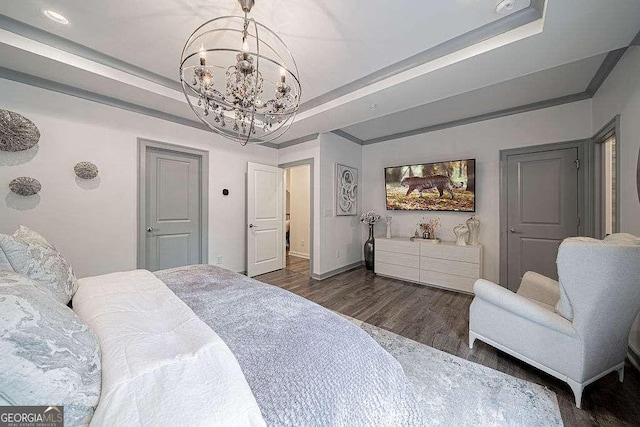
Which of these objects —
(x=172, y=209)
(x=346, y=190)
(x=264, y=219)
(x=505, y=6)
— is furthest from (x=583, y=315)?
(x=172, y=209)

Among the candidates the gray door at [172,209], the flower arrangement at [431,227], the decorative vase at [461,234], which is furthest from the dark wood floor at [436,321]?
the gray door at [172,209]

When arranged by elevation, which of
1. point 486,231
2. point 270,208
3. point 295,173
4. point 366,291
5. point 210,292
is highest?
point 295,173

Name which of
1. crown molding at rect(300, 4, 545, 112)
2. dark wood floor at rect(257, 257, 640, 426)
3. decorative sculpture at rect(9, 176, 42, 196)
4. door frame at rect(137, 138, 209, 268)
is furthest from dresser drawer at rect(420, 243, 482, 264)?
decorative sculpture at rect(9, 176, 42, 196)

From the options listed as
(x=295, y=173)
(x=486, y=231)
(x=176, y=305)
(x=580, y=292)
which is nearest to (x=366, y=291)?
(x=486, y=231)

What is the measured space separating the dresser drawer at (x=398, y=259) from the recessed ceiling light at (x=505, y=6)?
117 inches

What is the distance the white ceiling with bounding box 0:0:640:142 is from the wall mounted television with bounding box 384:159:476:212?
114 cm

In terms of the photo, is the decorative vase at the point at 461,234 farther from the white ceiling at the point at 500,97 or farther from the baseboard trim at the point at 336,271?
the baseboard trim at the point at 336,271

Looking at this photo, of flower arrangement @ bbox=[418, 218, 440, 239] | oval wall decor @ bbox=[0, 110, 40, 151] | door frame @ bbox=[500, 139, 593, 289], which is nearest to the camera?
oval wall decor @ bbox=[0, 110, 40, 151]

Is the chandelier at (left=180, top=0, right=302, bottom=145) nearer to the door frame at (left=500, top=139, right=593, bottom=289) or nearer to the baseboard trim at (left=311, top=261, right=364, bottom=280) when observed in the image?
the baseboard trim at (left=311, top=261, right=364, bottom=280)

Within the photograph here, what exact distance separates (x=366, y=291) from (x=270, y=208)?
2.20 m

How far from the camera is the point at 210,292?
1423mm

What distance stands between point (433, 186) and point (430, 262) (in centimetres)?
123

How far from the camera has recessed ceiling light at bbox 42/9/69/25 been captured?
169 centimetres

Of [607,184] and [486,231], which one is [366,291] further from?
[607,184]
